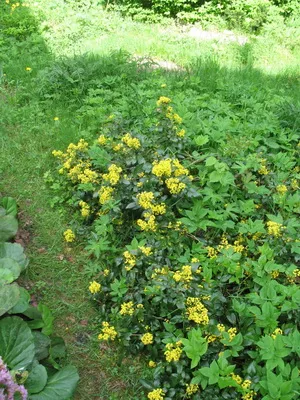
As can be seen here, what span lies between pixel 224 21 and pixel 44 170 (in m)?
5.11

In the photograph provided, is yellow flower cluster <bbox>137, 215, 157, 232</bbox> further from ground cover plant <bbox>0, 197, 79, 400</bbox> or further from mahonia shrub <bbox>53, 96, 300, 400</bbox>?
ground cover plant <bbox>0, 197, 79, 400</bbox>

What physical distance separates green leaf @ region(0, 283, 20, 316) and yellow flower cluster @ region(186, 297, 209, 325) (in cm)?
88

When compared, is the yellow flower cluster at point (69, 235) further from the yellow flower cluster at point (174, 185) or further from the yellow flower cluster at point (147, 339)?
the yellow flower cluster at point (147, 339)

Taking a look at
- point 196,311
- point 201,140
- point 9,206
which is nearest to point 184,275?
point 196,311

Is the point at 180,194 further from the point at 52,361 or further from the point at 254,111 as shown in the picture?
the point at 254,111

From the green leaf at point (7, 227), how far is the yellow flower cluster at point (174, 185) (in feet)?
3.43

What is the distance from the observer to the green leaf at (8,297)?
7.68 ft

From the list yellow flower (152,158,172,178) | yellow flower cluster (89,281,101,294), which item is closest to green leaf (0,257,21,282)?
yellow flower cluster (89,281,101,294)

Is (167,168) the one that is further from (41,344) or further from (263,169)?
(41,344)

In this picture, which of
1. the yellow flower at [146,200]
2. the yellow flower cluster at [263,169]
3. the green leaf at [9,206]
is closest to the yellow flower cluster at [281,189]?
the yellow flower cluster at [263,169]

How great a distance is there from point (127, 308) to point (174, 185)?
2.80 feet

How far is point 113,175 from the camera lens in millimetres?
3277

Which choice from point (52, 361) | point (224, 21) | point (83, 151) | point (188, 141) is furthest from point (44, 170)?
point (224, 21)

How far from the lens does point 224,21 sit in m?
7.92
